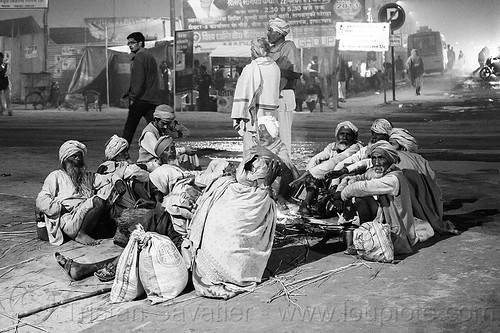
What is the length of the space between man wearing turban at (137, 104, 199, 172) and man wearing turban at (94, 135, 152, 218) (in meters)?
0.35

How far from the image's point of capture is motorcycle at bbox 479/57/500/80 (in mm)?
16203

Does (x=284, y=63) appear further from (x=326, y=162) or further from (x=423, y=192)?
(x=423, y=192)

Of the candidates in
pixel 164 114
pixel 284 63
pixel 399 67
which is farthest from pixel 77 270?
pixel 399 67

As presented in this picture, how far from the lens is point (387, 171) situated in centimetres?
634

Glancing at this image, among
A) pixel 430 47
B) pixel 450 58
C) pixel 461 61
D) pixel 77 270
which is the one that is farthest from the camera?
pixel 430 47

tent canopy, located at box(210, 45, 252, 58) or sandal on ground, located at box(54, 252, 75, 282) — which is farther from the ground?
tent canopy, located at box(210, 45, 252, 58)

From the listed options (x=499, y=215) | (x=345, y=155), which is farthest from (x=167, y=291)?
(x=499, y=215)

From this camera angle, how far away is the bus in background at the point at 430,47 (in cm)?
1739

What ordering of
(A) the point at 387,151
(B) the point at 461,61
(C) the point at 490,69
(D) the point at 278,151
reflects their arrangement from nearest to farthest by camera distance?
(A) the point at 387,151 → (D) the point at 278,151 → (C) the point at 490,69 → (B) the point at 461,61

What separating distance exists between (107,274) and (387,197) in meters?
2.37

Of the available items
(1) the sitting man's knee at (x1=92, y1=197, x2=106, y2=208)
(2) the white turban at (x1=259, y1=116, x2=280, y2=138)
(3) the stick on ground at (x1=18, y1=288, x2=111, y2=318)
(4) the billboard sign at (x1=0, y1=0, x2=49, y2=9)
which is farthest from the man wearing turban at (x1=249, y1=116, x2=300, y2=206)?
(4) the billboard sign at (x1=0, y1=0, x2=49, y2=9)

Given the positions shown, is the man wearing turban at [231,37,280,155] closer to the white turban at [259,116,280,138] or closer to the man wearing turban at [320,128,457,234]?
the white turban at [259,116,280,138]

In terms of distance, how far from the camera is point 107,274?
5906 mm

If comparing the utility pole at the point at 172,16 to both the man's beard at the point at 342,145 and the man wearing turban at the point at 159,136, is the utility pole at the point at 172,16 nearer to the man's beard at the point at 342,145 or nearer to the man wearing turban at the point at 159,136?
the man wearing turban at the point at 159,136
